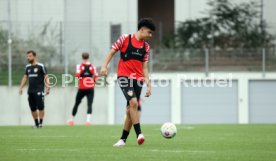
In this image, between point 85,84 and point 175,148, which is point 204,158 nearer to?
point 175,148

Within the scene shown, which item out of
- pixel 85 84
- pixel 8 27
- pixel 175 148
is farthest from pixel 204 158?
pixel 8 27

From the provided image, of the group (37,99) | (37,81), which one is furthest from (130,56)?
(37,99)

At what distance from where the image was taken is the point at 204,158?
1118 centimetres

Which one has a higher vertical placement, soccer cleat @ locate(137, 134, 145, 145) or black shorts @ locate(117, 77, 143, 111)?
black shorts @ locate(117, 77, 143, 111)

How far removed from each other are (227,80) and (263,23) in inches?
123

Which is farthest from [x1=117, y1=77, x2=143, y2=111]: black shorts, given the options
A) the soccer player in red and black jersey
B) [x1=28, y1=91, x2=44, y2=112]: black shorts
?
[x1=28, y1=91, x2=44, y2=112]: black shorts

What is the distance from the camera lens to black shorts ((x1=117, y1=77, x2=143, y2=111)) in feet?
44.5

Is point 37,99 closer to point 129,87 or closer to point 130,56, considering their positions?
point 130,56

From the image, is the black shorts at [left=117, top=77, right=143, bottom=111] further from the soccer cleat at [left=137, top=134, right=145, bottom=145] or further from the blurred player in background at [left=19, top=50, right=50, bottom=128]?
the blurred player in background at [left=19, top=50, right=50, bottom=128]

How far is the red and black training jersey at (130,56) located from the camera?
542 inches

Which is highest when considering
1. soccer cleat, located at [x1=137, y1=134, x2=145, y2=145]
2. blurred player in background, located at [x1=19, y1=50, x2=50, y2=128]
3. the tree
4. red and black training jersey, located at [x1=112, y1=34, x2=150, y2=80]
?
the tree

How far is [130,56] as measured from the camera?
1383 cm

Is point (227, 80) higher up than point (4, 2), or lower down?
lower down

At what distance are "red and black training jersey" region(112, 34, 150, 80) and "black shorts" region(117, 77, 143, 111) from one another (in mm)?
81
